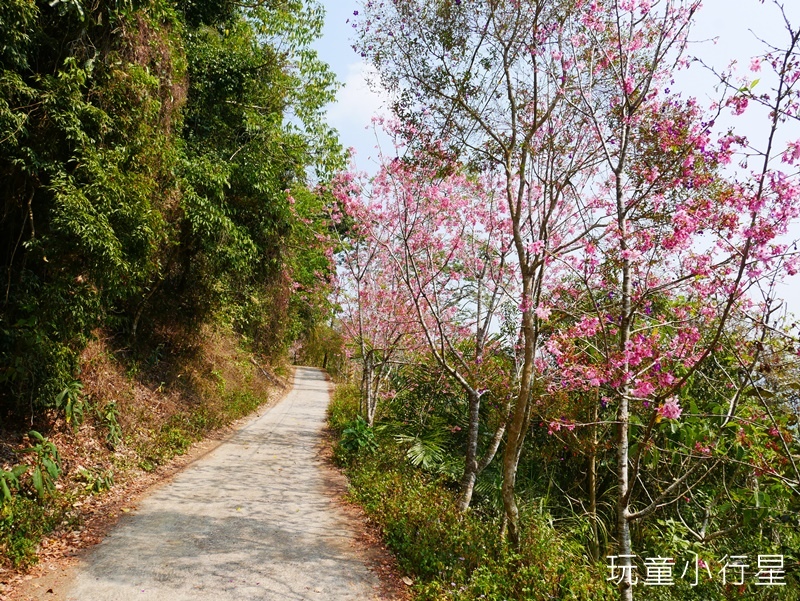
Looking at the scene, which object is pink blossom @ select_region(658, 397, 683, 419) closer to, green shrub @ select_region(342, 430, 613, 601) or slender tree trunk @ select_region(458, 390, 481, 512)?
green shrub @ select_region(342, 430, 613, 601)

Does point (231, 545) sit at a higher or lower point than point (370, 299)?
lower

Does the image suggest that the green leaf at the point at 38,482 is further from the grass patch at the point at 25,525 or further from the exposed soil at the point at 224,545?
the exposed soil at the point at 224,545

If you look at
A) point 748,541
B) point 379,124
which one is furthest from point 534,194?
point 748,541

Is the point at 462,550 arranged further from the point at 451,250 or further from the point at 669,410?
the point at 451,250

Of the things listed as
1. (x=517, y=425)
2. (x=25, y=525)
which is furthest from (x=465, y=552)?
(x=25, y=525)

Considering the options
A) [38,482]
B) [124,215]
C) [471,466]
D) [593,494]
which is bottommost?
[593,494]

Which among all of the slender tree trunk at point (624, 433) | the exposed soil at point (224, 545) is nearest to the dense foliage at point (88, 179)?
the exposed soil at point (224, 545)

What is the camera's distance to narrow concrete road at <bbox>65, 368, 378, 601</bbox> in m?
4.33

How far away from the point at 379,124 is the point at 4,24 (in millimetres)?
4811

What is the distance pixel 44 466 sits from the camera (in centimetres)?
578

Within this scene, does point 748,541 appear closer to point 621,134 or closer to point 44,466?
point 621,134

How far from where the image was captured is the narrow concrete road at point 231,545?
14.2 feet

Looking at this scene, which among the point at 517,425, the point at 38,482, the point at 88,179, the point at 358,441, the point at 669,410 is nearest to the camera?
the point at 669,410

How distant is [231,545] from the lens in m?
5.29
